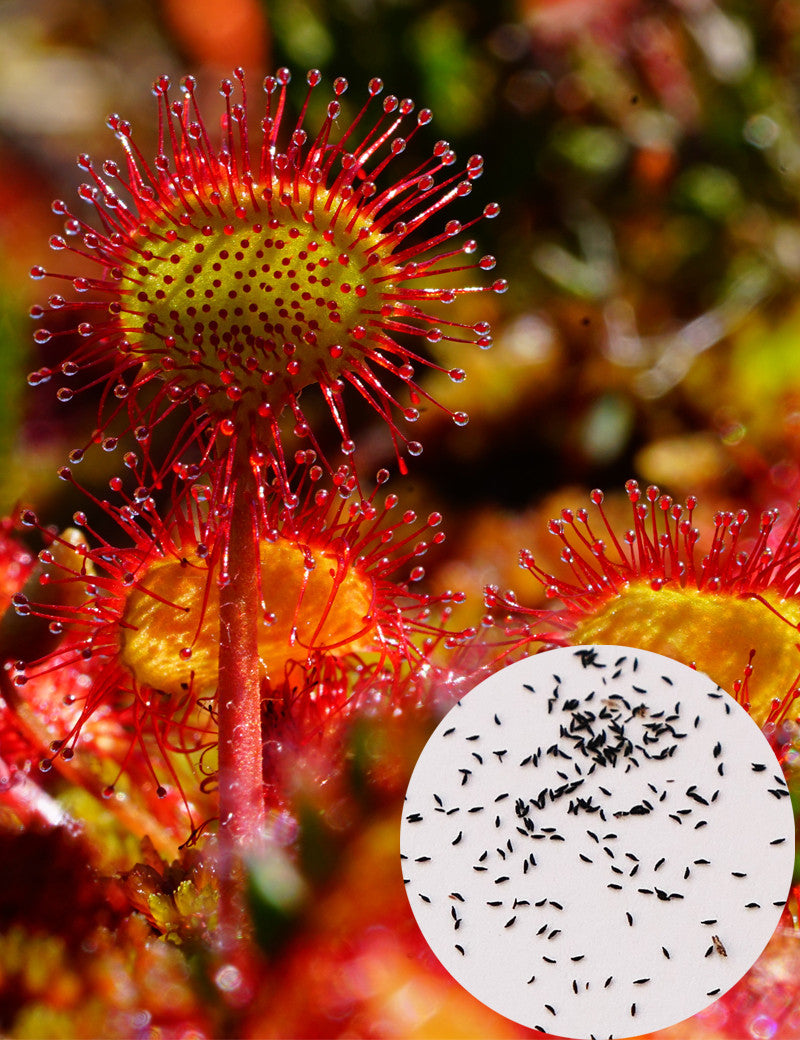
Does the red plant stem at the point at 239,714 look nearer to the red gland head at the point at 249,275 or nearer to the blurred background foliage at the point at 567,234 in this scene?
the red gland head at the point at 249,275

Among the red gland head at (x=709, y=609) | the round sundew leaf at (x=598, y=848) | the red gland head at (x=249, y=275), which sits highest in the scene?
the red gland head at (x=249, y=275)

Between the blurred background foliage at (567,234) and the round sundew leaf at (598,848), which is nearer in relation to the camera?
the round sundew leaf at (598,848)

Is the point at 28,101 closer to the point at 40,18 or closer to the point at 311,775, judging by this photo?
the point at 40,18

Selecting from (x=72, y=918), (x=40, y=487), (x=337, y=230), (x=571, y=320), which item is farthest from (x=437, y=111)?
(x=72, y=918)

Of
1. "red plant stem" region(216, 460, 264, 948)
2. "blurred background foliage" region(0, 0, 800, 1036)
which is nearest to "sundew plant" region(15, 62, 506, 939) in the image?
"red plant stem" region(216, 460, 264, 948)

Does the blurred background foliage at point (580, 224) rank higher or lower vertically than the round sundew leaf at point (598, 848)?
higher

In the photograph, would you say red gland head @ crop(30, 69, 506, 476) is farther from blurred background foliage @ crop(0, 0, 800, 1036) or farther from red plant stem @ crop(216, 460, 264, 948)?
blurred background foliage @ crop(0, 0, 800, 1036)

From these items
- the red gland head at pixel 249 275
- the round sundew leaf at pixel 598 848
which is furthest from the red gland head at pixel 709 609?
the red gland head at pixel 249 275
